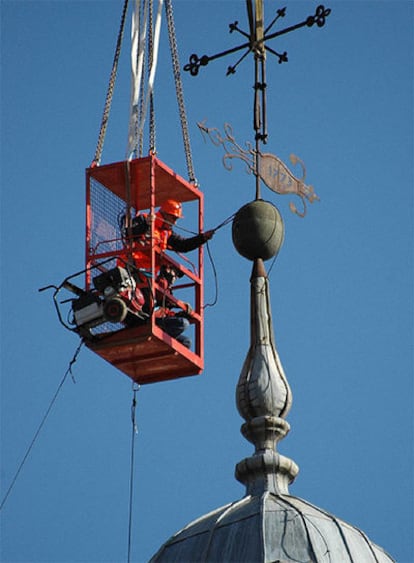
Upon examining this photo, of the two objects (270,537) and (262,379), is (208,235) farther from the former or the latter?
(270,537)

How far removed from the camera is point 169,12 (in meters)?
43.2

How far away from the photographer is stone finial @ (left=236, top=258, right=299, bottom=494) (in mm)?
34531

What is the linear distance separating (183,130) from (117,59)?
2069 millimetres

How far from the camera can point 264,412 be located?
35.1 meters

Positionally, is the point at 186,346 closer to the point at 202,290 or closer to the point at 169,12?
the point at 202,290

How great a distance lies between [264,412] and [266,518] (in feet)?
7.59

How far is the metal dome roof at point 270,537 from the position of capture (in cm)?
3284

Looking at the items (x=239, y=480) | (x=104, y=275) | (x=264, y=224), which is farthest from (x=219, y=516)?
(x=104, y=275)

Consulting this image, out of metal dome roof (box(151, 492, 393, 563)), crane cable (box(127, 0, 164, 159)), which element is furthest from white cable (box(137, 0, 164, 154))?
metal dome roof (box(151, 492, 393, 563))

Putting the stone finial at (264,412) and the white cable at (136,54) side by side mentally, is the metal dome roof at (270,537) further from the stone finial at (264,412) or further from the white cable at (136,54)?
the white cable at (136,54)

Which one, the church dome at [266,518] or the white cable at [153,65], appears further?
the white cable at [153,65]

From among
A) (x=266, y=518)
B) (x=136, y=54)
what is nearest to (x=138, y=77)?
(x=136, y=54)

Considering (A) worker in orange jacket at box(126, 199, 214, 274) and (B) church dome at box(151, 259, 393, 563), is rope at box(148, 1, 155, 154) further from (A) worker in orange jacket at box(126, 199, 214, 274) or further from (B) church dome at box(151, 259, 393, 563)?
(B) church dome at box(151, 259, 393, 563)

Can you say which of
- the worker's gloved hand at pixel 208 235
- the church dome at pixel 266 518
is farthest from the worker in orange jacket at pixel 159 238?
the church dome at pixel 266 518
